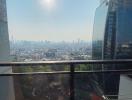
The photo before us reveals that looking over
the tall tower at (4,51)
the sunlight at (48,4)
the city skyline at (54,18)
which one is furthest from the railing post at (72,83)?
the sunlight at (48,4)

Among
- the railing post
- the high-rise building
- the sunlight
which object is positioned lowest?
the railing post

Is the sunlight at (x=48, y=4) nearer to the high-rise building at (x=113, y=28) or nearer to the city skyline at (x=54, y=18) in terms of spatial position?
the city skyline at (x=54, y=18)

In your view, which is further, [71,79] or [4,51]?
[4,51]

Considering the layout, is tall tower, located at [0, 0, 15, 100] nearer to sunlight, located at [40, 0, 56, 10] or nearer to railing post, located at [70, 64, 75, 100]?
railing post, located at [70, 64, 75, 100]

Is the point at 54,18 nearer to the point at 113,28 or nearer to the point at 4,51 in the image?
the point at 113,28

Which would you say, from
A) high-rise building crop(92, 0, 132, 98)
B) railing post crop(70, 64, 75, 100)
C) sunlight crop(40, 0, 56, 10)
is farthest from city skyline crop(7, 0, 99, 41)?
railing post crop(70, 64, 75, 100)

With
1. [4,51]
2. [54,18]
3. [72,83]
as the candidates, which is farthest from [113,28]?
[72,83]

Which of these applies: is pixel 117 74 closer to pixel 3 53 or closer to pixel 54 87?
pixel 54 87
